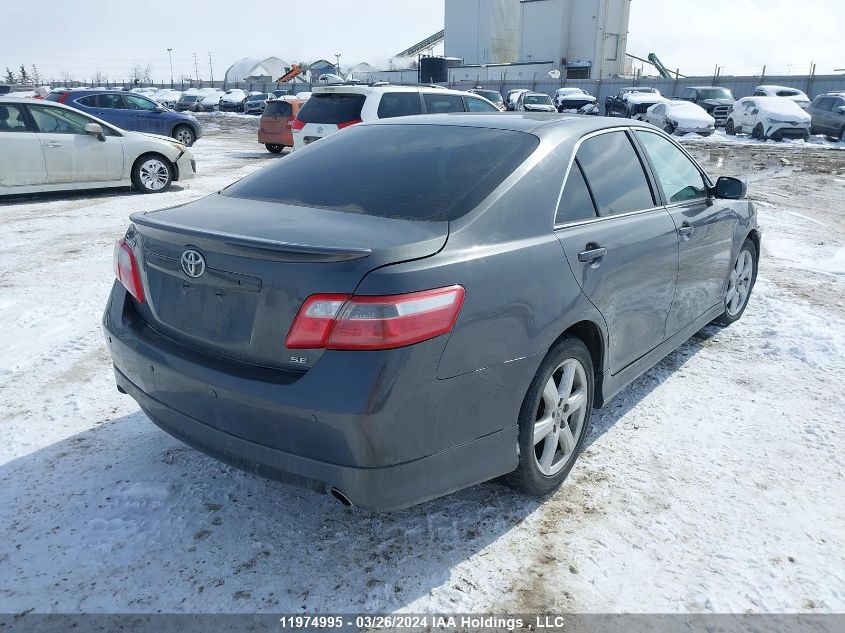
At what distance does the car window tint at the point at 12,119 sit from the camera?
968 centimetres

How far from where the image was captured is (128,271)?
9.57 ft

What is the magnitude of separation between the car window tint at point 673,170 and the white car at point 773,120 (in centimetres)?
2233

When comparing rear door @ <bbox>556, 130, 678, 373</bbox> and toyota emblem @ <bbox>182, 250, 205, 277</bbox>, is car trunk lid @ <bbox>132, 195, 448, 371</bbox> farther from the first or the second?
rear door @ <bbox>556, 130, 678, 373</bbox>

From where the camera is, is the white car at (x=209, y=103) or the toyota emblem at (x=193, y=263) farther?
the white car at (x=209, y=103)

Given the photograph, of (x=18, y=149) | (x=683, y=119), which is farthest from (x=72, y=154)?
(x=683, y=119)

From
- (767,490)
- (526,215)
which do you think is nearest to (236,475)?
(526,215)

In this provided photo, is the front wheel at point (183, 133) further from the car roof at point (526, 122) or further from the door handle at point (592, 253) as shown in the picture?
the door handle at point (592, 253)

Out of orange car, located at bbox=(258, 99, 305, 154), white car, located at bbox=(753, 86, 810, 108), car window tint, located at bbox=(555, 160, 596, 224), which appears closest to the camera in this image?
car window tint, located at bbox=(555, 160, 596, 224)

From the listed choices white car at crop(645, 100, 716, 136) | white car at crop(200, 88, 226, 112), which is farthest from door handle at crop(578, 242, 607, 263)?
white car at crop(200, 88, 226, 112)

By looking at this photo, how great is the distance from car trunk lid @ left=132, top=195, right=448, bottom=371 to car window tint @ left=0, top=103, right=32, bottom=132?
8724mm

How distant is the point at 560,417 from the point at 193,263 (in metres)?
1.68

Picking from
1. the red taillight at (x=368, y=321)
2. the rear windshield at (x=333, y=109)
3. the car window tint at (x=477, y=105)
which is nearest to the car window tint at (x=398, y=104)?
the rear windshield at (x=333, y=109)

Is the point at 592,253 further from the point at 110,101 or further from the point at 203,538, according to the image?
the point at 110,101

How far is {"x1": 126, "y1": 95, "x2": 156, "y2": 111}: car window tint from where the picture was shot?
17953 millimetres
